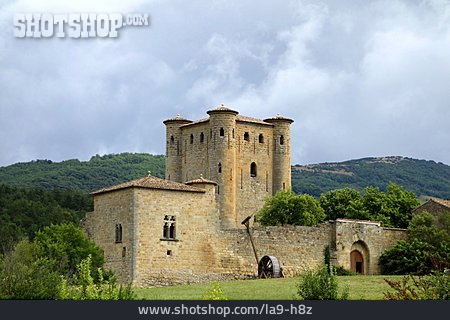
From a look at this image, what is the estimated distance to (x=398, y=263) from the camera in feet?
176

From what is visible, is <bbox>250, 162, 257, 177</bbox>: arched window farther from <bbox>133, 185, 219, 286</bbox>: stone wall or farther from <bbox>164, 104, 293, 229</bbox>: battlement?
<bbox>133, 185, 219, 286</bbox>: stone wall

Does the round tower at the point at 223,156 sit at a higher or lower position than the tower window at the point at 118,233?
higher

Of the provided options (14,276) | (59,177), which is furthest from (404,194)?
(59,177)

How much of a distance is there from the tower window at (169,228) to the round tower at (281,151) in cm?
2069

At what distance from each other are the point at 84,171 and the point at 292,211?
61367 millimetres

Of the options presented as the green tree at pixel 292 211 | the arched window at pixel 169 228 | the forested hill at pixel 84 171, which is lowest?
the arched window at pixel 169 228

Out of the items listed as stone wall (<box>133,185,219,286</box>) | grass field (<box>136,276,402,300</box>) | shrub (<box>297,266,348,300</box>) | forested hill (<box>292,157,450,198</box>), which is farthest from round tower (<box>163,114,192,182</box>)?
forested hill (<box>292,157,450,198</box>)

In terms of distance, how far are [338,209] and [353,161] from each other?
3832 inches

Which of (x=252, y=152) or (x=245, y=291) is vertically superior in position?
(x=252, y=152)

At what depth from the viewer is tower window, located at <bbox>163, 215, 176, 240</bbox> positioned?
48906 mm

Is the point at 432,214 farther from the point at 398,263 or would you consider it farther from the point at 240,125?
the point at 240,125

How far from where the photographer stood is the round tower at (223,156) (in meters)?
64.5

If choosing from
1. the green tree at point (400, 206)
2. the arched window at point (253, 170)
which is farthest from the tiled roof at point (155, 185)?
the arched window at point (253, 170)

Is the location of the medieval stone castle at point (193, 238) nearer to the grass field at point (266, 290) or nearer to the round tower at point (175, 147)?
the grass field at point (266, 290)
